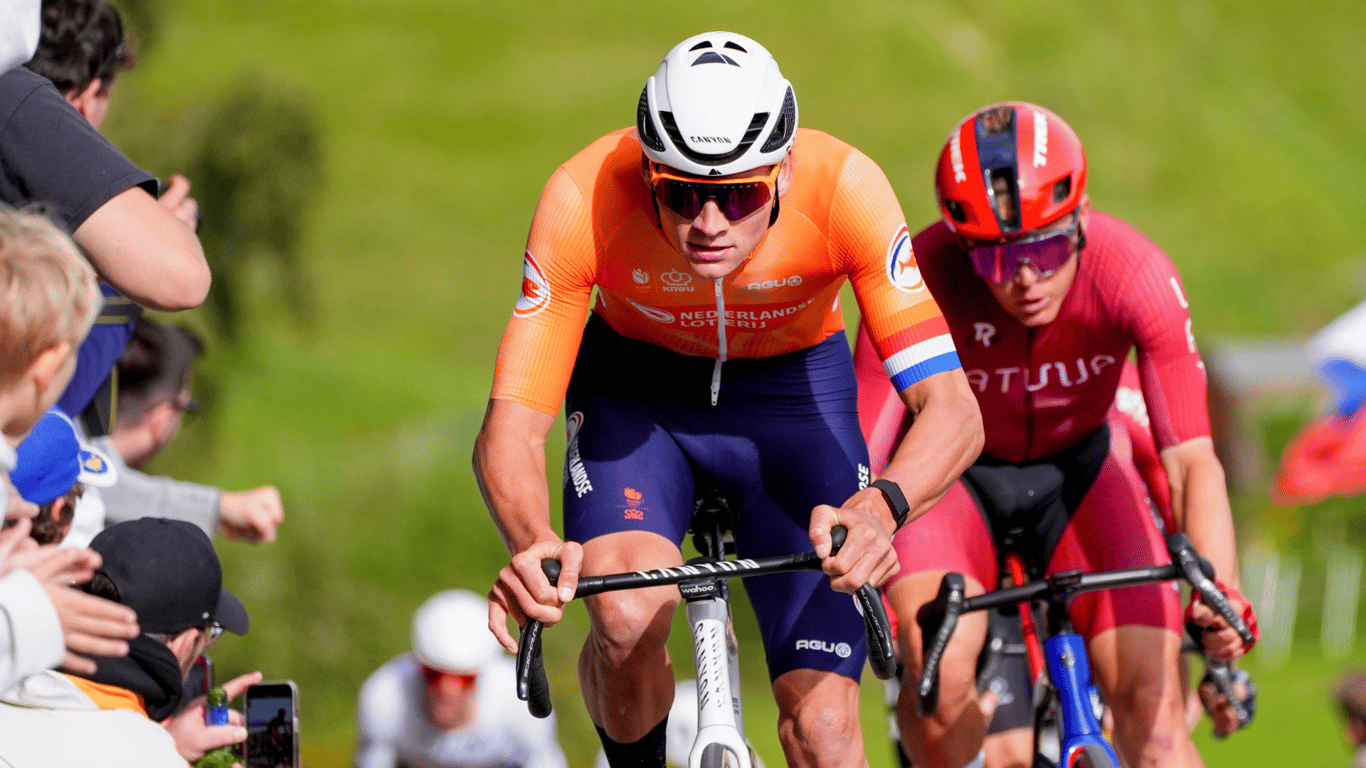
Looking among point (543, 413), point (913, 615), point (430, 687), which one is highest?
point (543, 413)

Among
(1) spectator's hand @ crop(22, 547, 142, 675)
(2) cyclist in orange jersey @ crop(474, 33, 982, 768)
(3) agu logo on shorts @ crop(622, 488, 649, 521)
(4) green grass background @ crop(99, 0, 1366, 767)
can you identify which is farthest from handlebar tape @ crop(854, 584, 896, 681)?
(4) green grass background @ crop(99, 0, 1366, 767)

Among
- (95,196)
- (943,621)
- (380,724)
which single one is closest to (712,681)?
(943,621)

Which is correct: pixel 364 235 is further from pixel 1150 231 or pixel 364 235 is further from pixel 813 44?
pixel 1150 231

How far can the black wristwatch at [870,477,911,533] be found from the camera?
11.9 ft

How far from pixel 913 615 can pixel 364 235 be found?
2204 centimetres

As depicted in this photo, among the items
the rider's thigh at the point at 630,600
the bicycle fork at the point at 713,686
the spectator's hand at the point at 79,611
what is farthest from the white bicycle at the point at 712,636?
the spectator's hand at the point at 79,611

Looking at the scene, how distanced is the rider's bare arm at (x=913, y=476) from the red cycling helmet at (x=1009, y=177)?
937mm

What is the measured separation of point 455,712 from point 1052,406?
322 centimetres

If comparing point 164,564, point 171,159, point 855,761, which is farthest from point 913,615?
point 171,159

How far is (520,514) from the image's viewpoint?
381 centimetres

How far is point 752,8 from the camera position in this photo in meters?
28.0

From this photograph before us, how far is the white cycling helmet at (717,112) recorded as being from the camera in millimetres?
3762

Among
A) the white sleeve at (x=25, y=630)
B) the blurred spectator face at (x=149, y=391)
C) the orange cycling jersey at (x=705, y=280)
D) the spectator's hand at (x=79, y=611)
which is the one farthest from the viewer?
the blurred spectator face at (x=149, y=391)

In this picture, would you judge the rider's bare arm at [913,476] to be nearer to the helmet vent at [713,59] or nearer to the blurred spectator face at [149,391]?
the helmet vent at [713,59]
